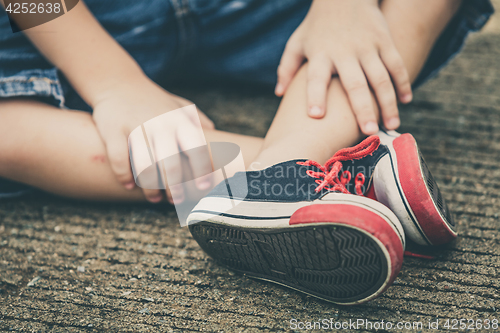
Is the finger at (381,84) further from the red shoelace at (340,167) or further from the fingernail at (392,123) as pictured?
the red shoelace at (340,167)

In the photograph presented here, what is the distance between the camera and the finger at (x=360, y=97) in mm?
627

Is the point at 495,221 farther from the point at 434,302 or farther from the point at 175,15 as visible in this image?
the point at 175,15

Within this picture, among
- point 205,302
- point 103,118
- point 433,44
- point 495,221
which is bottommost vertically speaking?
point 495,221

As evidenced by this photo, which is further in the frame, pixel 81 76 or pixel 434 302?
pixel 81 76

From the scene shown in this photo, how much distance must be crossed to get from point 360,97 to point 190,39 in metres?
0.43

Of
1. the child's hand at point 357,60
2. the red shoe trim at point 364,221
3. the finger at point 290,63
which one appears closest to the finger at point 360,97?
the child's hand at point 357,60

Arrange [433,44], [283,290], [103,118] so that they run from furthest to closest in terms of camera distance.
→ [433,44] < [103,118] < [283,290]

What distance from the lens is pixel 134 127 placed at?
630mm

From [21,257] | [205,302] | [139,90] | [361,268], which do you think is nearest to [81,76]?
[139,90]

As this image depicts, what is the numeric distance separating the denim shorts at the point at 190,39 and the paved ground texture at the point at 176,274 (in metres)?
0.23

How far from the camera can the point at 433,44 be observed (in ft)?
2.55

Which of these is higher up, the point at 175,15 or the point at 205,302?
the point at 175,15

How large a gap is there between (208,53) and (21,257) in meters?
0.60

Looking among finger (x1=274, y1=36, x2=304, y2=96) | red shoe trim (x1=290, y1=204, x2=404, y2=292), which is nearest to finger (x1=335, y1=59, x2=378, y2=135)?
finger (x1=274, y1=36, x2=304, y2=96)
